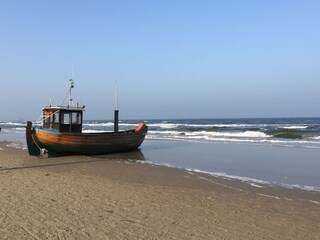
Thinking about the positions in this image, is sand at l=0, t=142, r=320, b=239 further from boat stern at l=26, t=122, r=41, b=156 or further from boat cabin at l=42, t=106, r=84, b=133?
boat cabin at l=42, t=106, r=84, b=133

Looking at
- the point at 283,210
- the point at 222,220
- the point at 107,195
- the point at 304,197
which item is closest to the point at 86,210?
the point at 107,195

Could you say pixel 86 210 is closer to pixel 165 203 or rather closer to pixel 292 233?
pixel 165 203

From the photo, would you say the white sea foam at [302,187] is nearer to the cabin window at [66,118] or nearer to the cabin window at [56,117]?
the cabin window at [66,118]

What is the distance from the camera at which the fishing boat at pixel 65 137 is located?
50.9 ft

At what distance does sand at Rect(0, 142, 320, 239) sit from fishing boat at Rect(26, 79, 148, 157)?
18.5ft

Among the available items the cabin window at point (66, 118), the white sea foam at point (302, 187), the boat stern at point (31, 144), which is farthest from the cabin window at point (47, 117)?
the white sea foam at point (302, 187)

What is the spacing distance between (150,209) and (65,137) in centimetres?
1021

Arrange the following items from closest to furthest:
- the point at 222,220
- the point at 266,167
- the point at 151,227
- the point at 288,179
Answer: the point at 151,227
the point at 222,220
the point at 288,179
the point at 266,167

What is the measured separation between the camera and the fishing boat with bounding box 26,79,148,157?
Result: 1552 centimetres

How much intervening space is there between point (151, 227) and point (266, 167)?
8.55m

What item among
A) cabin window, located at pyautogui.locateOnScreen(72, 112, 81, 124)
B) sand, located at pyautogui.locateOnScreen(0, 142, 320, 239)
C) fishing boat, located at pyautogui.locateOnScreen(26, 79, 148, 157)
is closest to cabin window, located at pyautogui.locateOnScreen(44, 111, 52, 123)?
fishing boat, located at pyautogui.locateOnScreen(26, 79, 148, 157)

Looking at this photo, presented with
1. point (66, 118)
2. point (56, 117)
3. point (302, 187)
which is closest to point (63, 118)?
point (66, 118)

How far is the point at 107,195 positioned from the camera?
23.7 feet

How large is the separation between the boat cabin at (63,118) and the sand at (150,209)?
21.1 ft
